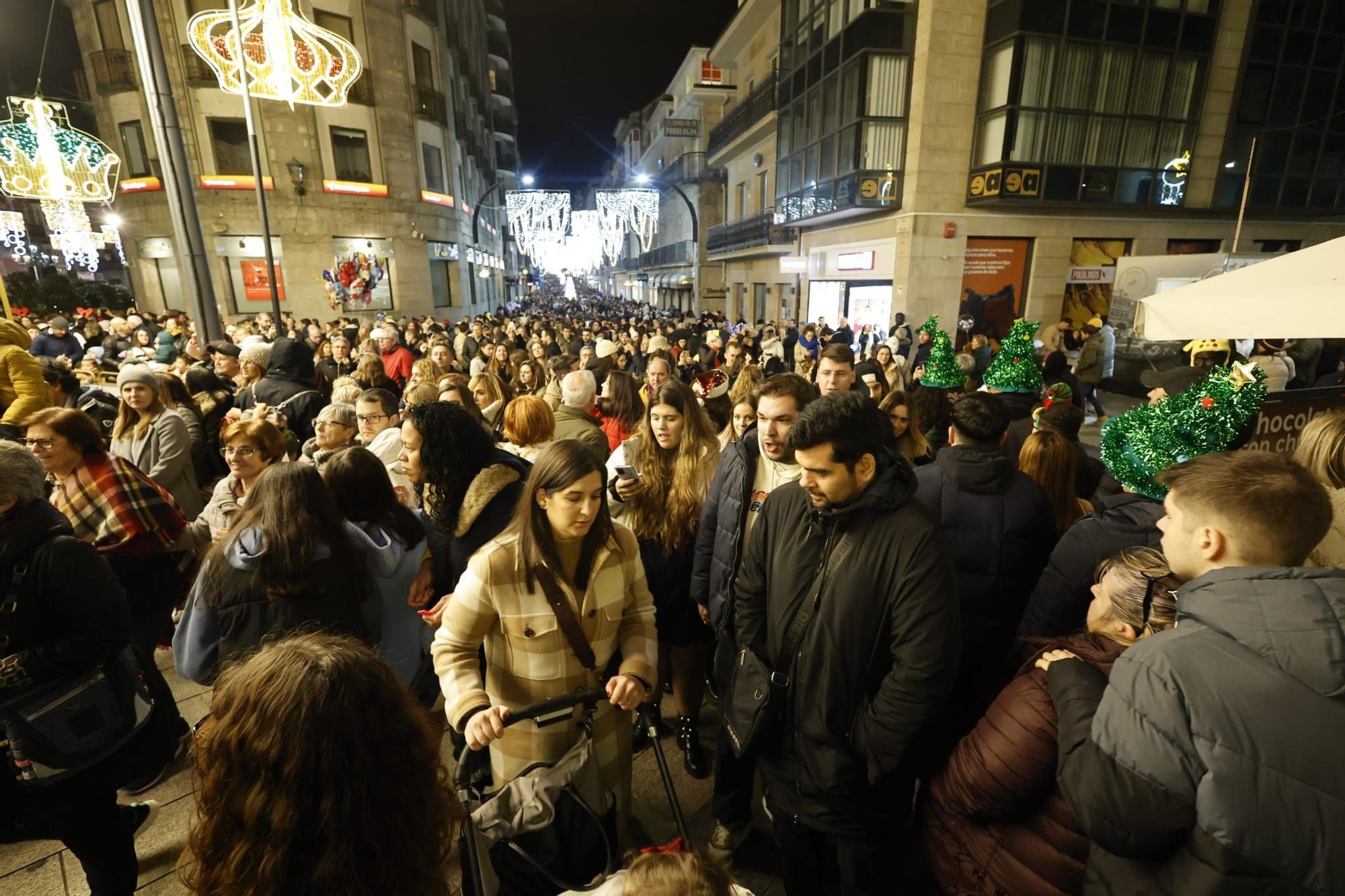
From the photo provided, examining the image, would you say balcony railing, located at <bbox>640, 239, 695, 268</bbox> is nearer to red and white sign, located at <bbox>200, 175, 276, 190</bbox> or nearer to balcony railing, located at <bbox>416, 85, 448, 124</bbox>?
balcony railing, located at <bbox>416, 85, 448, 124</bbox>

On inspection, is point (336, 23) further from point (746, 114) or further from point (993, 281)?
point (993, 281)

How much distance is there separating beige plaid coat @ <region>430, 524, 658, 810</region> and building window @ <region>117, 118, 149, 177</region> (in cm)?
2677

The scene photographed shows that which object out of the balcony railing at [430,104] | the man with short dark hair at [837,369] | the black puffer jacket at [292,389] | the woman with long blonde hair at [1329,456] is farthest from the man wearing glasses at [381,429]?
the balcony railing at [430,104]

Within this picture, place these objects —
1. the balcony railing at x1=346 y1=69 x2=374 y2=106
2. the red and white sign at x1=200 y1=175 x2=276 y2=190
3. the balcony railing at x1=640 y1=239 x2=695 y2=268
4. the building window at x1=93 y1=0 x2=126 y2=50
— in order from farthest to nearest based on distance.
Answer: the balcony railing at x1=640 y1=239 x2=695 y2=268 → the balcony railing at x1=346 y1=69 x2=374 y2=106 → the red and white sign at x1=200 y1=175 x2=276 y2=190 → the building window at x1=93 y1=0 x2=126 y2=50

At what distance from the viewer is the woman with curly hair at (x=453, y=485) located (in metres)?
2.83

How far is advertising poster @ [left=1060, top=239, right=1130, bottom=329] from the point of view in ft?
56.0

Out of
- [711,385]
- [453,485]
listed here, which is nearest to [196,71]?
[711,385]

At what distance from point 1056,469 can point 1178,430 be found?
824 millimetres

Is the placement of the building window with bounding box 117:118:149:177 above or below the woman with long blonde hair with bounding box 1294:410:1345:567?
above

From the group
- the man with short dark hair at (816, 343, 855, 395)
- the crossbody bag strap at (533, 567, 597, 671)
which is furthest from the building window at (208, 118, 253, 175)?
the crossbody bag strap at (533, 567, 597, 671)

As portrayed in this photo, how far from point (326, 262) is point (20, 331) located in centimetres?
1774

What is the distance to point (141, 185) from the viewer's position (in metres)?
19.8

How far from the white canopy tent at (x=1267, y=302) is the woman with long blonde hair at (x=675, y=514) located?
3.15m

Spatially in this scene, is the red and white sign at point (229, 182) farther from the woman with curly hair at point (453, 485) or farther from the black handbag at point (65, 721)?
the black handbag at point (65, 721)
